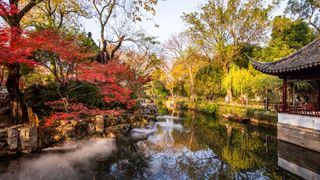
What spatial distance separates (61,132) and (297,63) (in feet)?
33.7

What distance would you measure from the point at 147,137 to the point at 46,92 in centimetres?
577

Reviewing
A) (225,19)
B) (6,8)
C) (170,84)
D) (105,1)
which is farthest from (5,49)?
(170,84)

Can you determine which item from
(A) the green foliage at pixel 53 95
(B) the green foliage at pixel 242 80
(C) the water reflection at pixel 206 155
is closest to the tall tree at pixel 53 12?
(A) the green foliage at pixel 53 95

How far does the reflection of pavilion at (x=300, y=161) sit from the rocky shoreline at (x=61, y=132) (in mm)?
7489

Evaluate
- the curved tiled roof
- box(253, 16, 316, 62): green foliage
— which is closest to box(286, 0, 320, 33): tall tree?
box(253, 16, 316, 62): green foliage

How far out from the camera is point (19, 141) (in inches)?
298

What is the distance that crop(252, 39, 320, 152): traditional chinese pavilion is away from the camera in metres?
7.97

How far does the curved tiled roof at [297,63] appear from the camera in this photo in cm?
797

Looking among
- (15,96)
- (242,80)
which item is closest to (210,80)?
(242,80)

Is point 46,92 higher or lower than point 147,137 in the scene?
higher

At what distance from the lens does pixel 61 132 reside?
922 centimetres

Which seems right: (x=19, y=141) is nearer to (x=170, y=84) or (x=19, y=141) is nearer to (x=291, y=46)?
(x=291, y=46)

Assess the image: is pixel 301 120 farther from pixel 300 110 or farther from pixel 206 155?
pixel 206 155

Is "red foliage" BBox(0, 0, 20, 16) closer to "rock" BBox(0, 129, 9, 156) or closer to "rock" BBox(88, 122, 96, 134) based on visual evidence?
"rock" BBox(0, 129, 9, 156)
